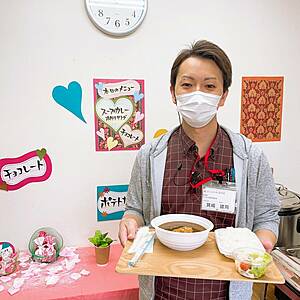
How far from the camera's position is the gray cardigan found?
1.07 m

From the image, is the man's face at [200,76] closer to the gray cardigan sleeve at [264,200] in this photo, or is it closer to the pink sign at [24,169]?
the gray cardigan sleeve at [264,200]

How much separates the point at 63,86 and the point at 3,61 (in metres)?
0.31

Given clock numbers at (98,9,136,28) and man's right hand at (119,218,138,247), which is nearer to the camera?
man's right hand at (119,218,138,247)

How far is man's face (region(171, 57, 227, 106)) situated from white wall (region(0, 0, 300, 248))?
68 cm

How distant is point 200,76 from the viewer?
103cm

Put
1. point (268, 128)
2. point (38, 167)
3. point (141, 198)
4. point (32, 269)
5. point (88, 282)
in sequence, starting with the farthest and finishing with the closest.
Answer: point (268, 128) → point (38, 167) → point (32, 269) → point (88, 282) → point (141, 198)

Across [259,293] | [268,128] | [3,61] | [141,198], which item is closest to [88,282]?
[141,198]

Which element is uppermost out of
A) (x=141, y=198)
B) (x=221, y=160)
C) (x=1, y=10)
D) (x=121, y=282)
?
(x=1, y=10)

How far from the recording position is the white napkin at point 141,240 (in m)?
0.92

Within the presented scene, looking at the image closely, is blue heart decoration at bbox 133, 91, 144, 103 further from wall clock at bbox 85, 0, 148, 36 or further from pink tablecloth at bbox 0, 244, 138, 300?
pink tablecloth at bbox 0, 244, 138, 300

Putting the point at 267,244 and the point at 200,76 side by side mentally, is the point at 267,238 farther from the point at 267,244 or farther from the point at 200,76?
the point at 200,76

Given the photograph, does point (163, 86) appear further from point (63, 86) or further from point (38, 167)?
point (38, 167)

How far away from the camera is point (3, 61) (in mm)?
1539

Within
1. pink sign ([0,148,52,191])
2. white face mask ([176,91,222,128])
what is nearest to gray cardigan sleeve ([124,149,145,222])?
white face mask ([176,91,222,128])
